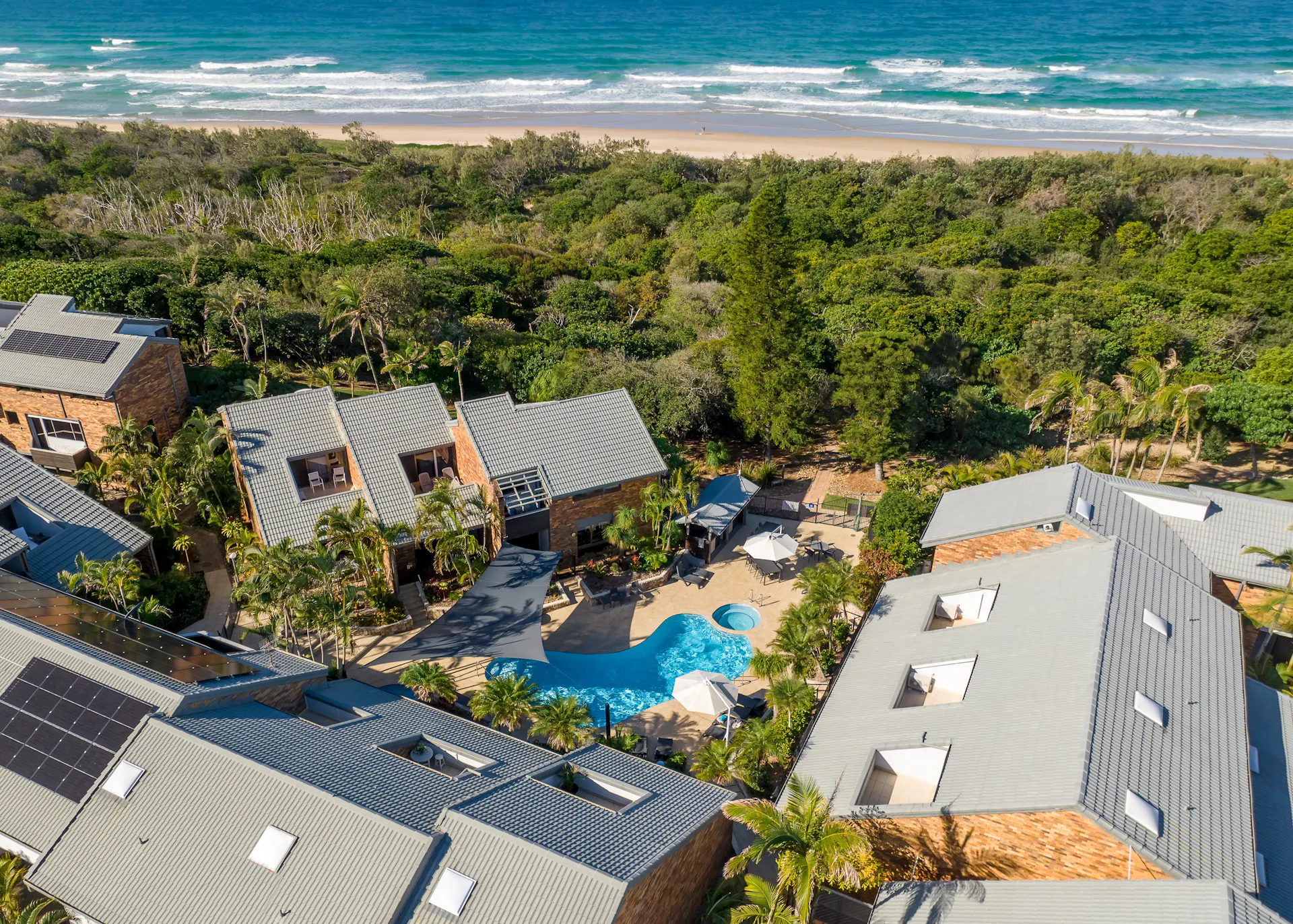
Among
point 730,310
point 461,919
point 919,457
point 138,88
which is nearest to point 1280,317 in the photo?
point 919,457

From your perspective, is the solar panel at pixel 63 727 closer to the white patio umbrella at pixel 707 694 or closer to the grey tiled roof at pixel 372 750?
the grey tiled roof at pixel 372 750

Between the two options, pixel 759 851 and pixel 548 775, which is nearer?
pixel 759 851

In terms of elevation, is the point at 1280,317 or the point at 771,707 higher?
the point at 1280,317

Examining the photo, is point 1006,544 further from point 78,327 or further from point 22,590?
point 78,327

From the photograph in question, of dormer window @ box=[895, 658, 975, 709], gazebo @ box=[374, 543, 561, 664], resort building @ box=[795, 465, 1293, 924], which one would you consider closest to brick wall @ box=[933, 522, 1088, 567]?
resort building @ box=[795, 465, 1293, 924]

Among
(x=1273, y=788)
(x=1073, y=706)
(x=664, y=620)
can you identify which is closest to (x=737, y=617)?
(x=664, y=620)

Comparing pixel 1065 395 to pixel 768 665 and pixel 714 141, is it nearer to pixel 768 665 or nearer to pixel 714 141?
pixel 768 665
